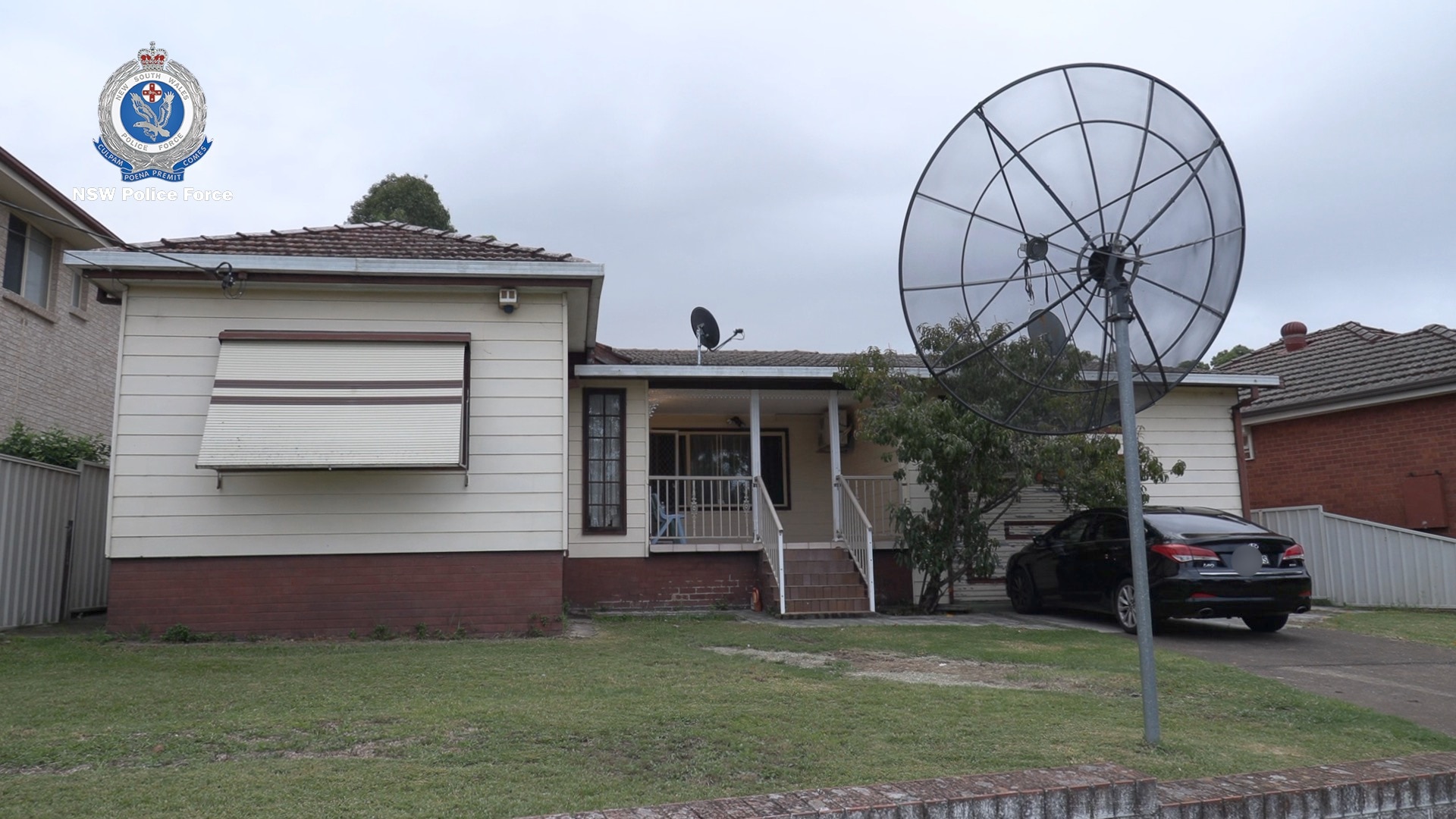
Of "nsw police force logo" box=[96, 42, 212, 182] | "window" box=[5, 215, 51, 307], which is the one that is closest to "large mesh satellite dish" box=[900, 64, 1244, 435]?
"nsw police force logo" box=[96, 42, 212, 182]

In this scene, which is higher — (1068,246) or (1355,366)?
(1355,366)

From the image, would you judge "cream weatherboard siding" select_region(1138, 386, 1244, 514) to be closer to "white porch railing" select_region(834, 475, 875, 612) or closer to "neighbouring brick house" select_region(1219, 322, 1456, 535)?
"neighbouring brick house" select_region(1219, 322, 1456, 535)

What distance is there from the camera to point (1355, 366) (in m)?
16.9

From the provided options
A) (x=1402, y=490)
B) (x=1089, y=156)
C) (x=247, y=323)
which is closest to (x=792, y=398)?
(x=247, y=323)

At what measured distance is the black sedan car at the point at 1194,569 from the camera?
30.7ft

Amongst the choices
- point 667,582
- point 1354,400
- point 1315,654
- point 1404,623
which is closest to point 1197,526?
point 1315,654

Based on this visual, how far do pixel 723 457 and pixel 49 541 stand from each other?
29.6 ft

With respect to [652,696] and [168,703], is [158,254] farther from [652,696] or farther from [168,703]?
[652,696]

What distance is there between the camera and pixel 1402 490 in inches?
→ 607

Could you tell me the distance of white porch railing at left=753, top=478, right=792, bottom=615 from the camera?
38.1 feet

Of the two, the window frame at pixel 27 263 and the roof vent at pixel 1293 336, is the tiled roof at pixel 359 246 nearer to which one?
the window frame at pixel 27 263

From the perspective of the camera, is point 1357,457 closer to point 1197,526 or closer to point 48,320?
point 1197,526

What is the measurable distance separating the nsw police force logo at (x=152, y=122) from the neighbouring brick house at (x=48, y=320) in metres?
1.49

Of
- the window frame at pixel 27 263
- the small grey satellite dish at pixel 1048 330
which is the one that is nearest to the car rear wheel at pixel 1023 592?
the small grey satellite dish at pixel 1048 330
